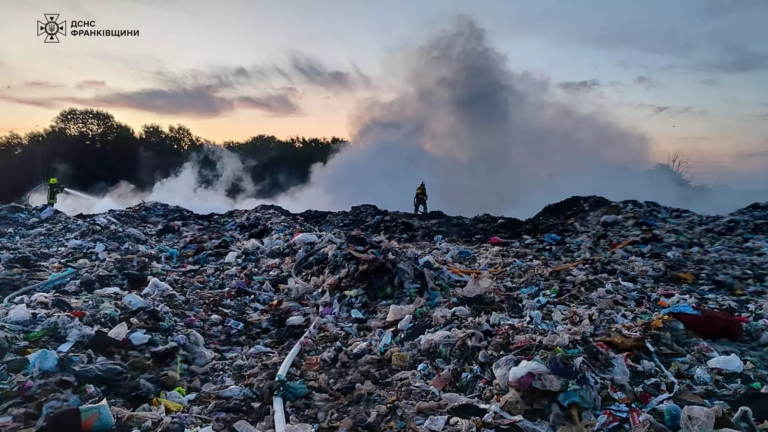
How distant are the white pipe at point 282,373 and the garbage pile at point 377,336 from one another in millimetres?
20

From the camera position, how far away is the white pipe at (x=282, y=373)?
3299 mm

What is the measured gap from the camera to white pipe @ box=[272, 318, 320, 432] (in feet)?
10.8

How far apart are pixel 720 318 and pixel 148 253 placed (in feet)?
26.1

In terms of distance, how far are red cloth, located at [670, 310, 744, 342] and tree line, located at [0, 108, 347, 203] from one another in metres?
23.4

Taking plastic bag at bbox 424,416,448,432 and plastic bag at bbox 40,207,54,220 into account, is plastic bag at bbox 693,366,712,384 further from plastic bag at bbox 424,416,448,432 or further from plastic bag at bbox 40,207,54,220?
plastic bag at bbox 40,207,54,220

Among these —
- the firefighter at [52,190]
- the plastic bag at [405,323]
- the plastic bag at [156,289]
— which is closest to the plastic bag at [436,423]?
the plastic bag at [405,323]

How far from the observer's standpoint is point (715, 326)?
14.4ft

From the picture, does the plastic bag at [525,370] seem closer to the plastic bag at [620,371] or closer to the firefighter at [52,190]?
the plastic bag at [620,371]

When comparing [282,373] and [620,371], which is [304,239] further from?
[620,371]

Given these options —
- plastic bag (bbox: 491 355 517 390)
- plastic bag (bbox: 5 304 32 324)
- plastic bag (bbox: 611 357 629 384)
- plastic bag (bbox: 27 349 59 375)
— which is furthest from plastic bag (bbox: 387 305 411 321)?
plastic bag (bbox: 5 304 32 324)

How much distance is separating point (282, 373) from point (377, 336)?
3.82 ft

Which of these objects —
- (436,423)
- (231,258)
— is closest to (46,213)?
(231,258)

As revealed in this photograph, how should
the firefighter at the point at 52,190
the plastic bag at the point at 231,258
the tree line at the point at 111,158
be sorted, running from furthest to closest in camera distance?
the tree line at the point at 111,158
the firefighter at the point at 52,190
the plastic bag at the point at 231,258

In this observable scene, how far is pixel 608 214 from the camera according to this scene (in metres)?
11.2
